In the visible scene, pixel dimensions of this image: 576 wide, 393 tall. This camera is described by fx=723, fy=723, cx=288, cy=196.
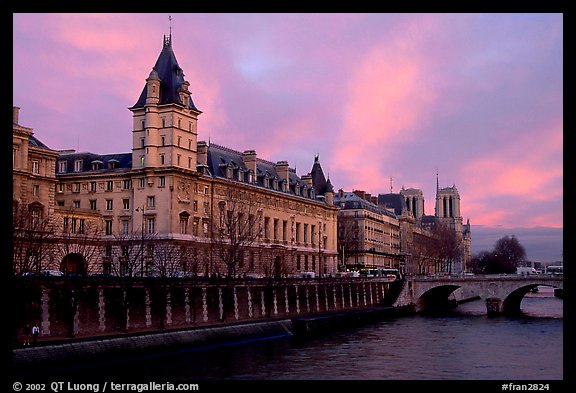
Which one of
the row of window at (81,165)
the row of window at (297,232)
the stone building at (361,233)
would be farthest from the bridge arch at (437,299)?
the row of window at (81,165)

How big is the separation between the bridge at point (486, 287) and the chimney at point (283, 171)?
20688 millimetres

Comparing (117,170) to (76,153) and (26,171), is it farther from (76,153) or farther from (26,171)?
(26,171)

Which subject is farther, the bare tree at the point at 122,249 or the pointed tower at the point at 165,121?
the pointed tower at the point at 165,121

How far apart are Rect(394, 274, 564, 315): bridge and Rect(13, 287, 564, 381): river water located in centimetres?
2262

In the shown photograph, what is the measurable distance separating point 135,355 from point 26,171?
84.7 ft

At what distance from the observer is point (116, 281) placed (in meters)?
46.5

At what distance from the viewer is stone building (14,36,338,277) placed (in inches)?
2670

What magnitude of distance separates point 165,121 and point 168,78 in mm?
4602

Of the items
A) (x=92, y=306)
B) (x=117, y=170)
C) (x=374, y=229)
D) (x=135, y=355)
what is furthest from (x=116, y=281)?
(x=374, y=229)

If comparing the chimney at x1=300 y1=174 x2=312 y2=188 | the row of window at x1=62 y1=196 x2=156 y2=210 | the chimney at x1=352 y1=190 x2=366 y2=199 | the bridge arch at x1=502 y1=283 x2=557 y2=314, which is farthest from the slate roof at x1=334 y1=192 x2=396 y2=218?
the row of window at x1=62 y1=196 x2=156 y2=210

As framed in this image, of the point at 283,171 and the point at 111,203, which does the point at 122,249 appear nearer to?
the point at 111,203

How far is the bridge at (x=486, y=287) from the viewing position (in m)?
84.3

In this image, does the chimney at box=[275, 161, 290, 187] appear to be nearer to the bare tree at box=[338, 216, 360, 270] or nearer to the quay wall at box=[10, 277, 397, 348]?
the quay wall at box=[10, 277, 397, 348]

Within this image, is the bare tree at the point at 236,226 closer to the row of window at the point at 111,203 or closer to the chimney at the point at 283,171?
the row of window at the point at 111,203
